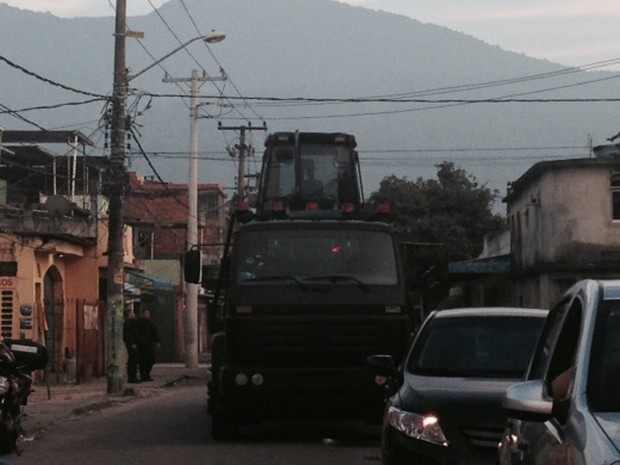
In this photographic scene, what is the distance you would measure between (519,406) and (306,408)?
33.8ft

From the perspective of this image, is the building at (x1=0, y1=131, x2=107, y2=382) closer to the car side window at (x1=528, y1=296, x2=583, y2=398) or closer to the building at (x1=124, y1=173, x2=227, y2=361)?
the building at (x1=124, y1=173, x2=227, y2=361)

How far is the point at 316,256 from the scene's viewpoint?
16.3 m

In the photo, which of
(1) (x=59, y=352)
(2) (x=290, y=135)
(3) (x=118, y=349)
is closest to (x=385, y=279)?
(2) (x=290, y=135)

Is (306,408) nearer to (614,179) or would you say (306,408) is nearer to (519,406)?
(519,406)

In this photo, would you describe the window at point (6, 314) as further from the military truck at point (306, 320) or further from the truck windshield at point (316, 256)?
the truck windshield at point (316, 256)

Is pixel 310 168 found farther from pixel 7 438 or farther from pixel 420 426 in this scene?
pixel 420 426

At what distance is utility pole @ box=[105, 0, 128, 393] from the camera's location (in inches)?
1108

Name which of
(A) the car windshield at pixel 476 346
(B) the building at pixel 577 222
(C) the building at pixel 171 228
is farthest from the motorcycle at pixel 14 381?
(C) the building at pixel 171 228

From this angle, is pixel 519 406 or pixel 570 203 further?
pixel 570 203

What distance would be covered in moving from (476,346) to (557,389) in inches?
228

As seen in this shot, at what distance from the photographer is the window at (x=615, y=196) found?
48500 mm

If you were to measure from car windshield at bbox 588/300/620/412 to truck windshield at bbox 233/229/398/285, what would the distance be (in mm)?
10161

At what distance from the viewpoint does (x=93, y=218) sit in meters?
39.4

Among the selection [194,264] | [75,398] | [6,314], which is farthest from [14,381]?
[6,314]
